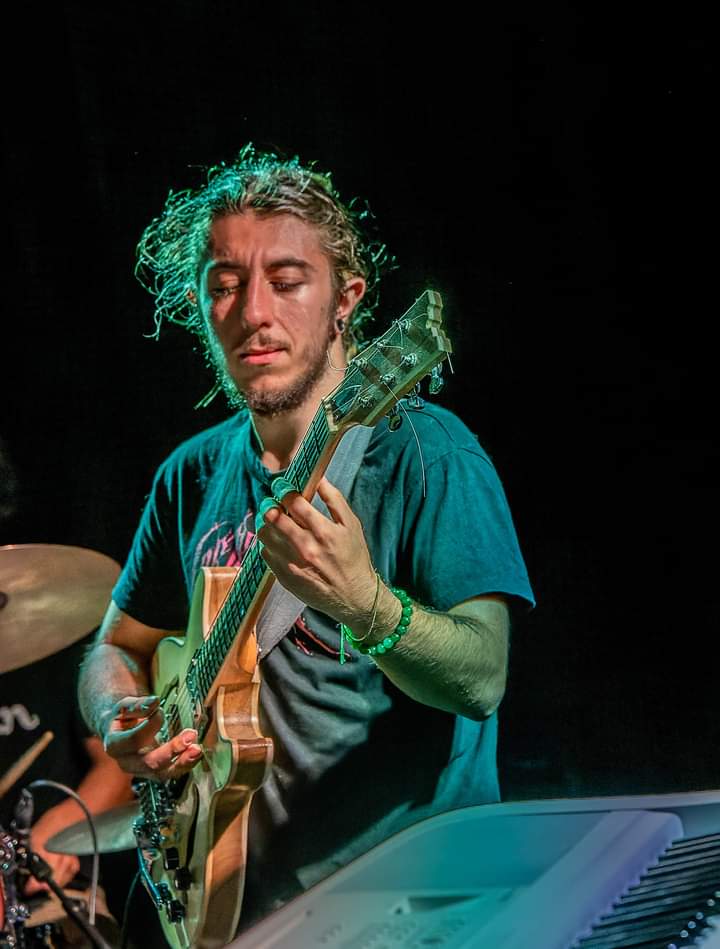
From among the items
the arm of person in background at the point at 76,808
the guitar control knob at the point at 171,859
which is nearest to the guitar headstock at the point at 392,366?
the guitar control knob at the point at 171,859

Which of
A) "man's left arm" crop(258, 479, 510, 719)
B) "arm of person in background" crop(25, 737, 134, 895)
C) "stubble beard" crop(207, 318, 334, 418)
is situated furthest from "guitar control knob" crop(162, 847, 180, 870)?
"stubble beard" crop(207, 318, 334, 418)

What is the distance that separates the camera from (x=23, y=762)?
1.82 m

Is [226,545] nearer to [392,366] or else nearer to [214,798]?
[214,798]

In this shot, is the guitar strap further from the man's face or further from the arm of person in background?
the arm of person in background

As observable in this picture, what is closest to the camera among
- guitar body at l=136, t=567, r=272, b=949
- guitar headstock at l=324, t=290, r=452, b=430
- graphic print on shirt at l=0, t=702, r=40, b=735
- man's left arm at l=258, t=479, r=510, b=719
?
guitar headstock at l=324, t=290, r=452, b=430

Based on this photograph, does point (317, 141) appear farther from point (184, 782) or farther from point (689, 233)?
point (184, 782)

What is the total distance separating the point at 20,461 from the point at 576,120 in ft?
4.03

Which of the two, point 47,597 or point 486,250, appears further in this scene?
point 486,250

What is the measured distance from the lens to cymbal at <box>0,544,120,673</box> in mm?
1676

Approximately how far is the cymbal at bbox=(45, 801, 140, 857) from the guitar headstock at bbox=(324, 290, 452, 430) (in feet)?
2.92

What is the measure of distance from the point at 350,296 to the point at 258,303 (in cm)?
16

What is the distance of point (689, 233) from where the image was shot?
1886 millimetres

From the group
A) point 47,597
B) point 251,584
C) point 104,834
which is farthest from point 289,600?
point 104,834

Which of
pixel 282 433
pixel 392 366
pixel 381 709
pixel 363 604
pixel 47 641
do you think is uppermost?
pixel 392 366
